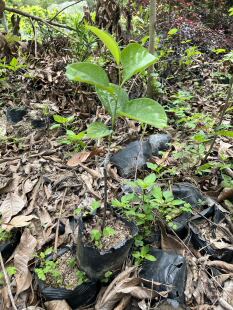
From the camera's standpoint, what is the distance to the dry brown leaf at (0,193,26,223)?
6.08 ft

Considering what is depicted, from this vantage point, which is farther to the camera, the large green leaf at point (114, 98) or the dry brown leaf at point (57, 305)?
the dry brown leaf at point (57, 305)

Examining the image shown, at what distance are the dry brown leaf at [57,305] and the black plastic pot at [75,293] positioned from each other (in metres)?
0.01

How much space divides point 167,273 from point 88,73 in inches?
38.5

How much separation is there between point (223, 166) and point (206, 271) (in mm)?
665

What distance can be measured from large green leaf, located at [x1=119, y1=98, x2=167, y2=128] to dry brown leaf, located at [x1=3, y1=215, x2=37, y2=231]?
38.9 inches

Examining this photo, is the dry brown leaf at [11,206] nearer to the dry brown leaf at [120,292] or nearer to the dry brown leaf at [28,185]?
the dry brown leaf at [28,185]

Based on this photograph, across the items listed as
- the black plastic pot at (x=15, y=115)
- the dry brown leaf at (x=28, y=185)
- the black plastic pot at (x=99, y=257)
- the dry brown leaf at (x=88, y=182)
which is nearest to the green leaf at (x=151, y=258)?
the black plastic pot at (x=99, y=257)

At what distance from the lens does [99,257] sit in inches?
52.5

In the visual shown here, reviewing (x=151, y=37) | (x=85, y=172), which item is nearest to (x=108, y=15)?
(x=151, y=37)

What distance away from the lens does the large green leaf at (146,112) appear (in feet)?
3.34

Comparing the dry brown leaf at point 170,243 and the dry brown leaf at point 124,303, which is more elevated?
the dry brown leaf at point 170,243

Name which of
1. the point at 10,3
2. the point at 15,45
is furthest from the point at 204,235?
the point at 10,3

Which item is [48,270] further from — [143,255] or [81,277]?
[143,255]

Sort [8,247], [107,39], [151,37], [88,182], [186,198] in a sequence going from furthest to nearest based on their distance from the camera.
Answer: [151,37] < [88,182] < [186,198] < [8,247] < [107,39]
